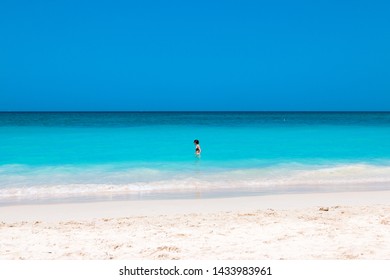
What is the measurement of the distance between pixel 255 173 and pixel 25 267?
33.9 ft

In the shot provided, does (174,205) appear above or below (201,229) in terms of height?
above

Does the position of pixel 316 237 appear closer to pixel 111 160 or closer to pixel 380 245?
pixel 380 245

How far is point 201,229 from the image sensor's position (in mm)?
6535

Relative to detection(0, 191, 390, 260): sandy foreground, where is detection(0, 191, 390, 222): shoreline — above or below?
above

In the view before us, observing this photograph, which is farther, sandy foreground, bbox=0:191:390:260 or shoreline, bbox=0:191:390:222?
shoreline, bbox=0:191:390:222

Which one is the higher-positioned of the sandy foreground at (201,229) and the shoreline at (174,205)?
the shoreline at (174,205)

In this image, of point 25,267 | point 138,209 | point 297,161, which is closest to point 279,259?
point 25,267

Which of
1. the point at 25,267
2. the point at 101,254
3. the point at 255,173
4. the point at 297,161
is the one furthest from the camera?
the point at 297,161

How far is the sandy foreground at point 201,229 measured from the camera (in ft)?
17.5

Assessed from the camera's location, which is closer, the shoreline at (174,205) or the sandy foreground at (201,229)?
the sandy foreground at (201,229)

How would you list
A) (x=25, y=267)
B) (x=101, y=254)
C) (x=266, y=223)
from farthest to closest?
1. (x=266, y=223)
2. (x=101, y=254)
3. (x=25, y=267)

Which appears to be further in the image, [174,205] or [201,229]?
[174,205]

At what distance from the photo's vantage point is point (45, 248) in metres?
5.60

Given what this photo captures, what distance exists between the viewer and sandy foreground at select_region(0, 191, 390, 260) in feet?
17.5
